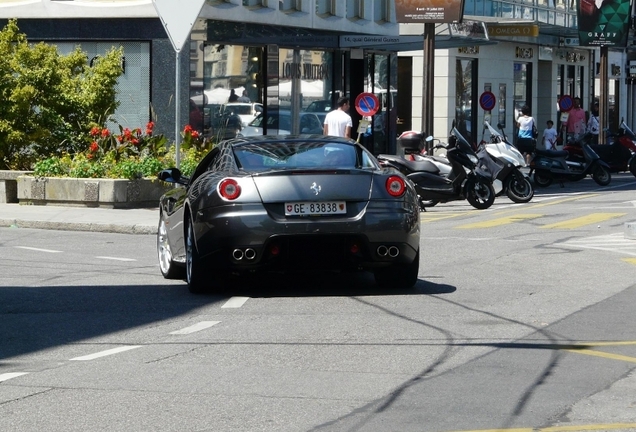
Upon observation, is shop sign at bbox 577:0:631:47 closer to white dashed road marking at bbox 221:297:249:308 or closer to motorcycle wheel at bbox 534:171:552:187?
motorcycle wheel at bbox 534:171:552:187

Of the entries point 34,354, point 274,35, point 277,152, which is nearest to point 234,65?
point 274,35

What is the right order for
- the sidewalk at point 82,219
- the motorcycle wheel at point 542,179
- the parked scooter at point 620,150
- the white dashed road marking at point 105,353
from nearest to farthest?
the white dashed road marking at point 105,353
the sidewalk at point 82,219
the motorcycle wheel at point 542,179
the parked scooter at point 620,150

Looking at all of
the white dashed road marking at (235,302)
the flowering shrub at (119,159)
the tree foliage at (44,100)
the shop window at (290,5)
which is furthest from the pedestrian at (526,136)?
the white dashed road marking at (235,302)

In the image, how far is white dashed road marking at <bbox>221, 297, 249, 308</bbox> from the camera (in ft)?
34.7

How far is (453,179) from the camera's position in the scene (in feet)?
76.0

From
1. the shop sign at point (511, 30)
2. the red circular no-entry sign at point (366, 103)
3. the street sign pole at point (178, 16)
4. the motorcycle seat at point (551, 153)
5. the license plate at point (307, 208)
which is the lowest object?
the license plate at point (307, 208)

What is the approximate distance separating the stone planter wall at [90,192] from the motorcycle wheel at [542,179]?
11205mm

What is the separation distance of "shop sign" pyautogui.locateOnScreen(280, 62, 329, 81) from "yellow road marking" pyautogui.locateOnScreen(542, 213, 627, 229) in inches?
584

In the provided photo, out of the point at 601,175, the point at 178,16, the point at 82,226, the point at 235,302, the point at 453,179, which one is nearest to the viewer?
the point at 235,302

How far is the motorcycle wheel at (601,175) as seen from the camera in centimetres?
3091

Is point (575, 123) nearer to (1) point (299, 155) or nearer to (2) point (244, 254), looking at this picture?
(1) point (299, 155)

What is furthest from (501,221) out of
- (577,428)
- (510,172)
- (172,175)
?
(577,428)

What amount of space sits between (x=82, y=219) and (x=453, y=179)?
22.5 ft

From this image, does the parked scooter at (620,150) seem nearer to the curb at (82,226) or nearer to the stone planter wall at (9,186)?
the stone planter wall at (9,186)
